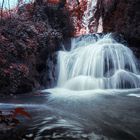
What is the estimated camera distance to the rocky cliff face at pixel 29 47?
10664 mm

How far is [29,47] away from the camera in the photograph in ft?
38.9

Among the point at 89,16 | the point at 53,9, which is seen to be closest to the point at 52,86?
the point at 53,9

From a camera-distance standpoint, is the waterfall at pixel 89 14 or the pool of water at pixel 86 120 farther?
the waterfall at pixel 89 14

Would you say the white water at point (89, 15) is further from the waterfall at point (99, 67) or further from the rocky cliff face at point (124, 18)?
the waterfall at point (99, 67)

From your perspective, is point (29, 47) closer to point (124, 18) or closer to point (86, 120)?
point (124, 18)

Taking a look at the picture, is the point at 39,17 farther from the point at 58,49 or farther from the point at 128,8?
the point at 128,8

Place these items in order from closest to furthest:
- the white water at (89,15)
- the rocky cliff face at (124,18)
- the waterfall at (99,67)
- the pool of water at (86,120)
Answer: the pool of water at (86,120), the waterfall at (99,67), the rocky cliff face at (124,18), the white water at (89,15)

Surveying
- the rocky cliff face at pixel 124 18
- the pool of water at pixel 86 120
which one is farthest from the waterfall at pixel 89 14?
the pool of water at pixel 86 120

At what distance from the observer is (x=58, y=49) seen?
1413 centimetres

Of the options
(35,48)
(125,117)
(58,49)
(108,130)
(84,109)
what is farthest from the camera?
(58,49)

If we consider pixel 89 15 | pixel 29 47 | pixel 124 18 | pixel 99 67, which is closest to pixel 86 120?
pixel 29 47

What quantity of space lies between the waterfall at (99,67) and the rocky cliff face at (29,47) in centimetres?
64

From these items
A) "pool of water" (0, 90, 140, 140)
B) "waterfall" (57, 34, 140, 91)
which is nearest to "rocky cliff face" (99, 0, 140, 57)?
"waterfall" (57, 34, 140, 91)

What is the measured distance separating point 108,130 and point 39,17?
10.6 meters
